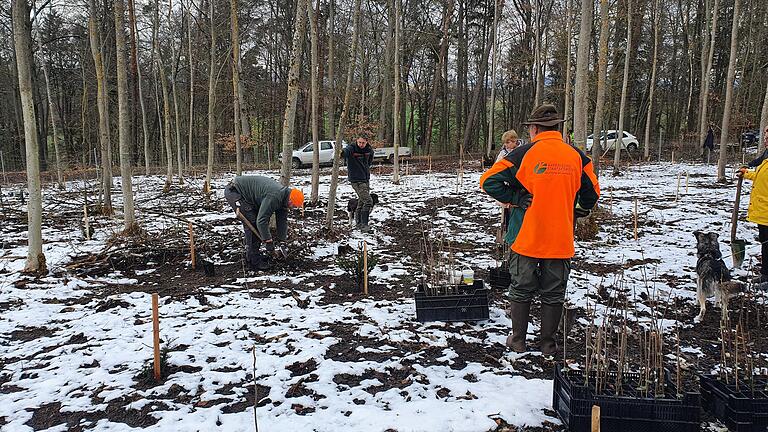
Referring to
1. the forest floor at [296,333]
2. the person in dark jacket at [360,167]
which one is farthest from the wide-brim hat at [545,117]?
the person in dark jacket at [360,167]

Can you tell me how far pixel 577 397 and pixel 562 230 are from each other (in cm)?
113

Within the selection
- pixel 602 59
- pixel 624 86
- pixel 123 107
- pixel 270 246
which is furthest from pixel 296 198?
pixel 624 86

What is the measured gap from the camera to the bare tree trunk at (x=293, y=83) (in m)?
7.10

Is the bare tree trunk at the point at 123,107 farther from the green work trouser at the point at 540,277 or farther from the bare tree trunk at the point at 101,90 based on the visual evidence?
the green work trouser at the point at 540,277

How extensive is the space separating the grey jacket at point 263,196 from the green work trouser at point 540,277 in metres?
3.19

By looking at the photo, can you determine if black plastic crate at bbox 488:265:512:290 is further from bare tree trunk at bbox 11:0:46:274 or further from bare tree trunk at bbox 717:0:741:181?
bare tree trunk at bbox 717:0:741:181

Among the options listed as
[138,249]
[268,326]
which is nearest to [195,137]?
[138,249]

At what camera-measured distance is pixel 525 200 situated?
3.35 m

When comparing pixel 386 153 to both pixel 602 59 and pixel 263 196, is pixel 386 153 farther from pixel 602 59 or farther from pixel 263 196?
pixel 263 196

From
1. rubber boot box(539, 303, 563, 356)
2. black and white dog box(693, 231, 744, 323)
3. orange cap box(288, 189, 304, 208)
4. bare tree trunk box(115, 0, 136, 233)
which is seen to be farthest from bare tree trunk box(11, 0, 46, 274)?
black and white dog box(693, 231, 744, 323)

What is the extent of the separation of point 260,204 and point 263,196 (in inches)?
4.4

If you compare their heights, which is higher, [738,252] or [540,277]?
[540,277]

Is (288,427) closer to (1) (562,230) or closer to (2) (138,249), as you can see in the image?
(1) (562,230)

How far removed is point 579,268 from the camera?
19.6ft
